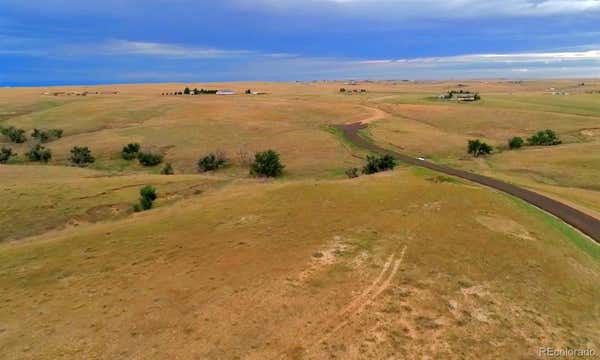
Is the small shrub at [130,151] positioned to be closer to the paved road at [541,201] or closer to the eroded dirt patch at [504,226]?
the paved road at [541,201]

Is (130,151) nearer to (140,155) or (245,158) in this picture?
(140,155)

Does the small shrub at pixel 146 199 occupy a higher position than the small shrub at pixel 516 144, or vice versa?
the small shrub at pixel 146 199

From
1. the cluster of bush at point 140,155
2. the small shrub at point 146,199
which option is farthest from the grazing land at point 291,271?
the cluster of bush at point 140,155

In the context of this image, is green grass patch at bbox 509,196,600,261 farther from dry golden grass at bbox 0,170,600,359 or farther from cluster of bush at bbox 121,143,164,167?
cluster of bush at bbox 121,143,164,167

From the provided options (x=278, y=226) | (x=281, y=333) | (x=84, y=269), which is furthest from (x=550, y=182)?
(x=84, y=269)

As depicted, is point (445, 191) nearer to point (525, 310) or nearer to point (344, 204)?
point (344, 204)

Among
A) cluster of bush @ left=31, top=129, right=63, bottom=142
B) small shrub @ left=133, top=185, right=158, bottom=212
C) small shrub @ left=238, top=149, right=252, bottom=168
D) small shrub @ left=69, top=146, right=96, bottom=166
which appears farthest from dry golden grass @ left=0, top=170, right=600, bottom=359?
cluster of bush @ left=31, top=129, right=63, bottom=142

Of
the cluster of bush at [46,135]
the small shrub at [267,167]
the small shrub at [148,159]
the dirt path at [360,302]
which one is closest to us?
the dirt path at [360,302]
